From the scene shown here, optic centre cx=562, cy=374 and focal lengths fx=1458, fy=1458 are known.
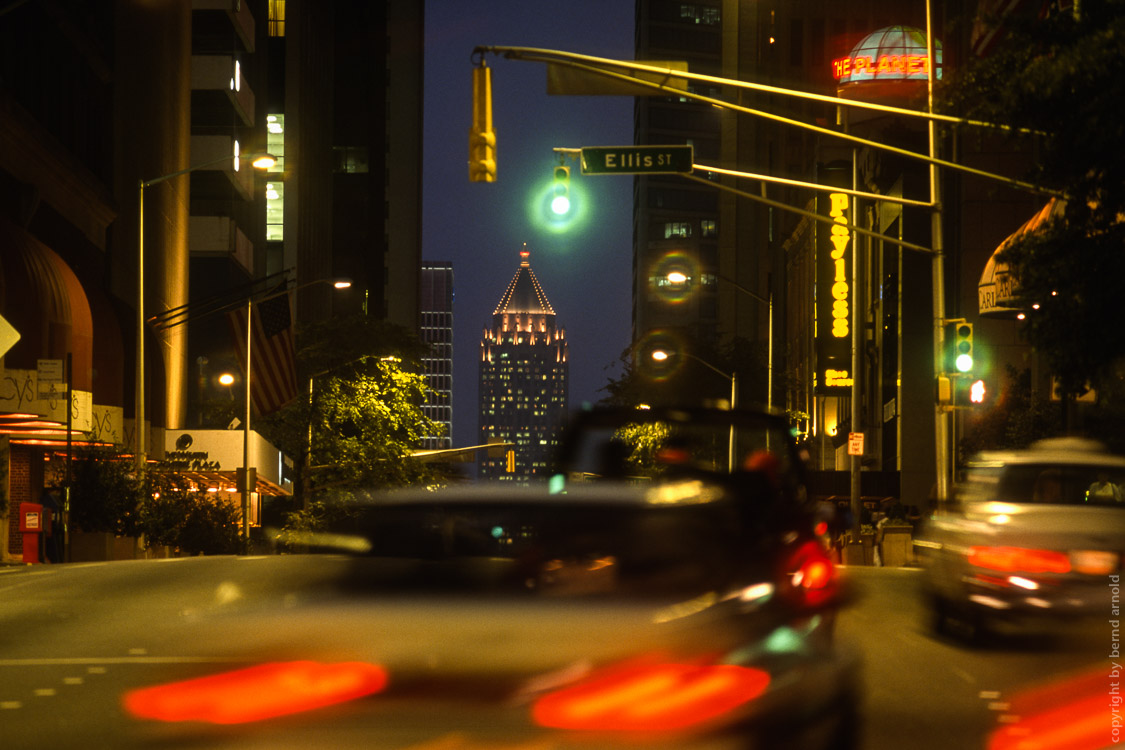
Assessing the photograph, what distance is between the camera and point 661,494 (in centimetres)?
537

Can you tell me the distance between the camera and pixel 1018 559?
1111 centimetres

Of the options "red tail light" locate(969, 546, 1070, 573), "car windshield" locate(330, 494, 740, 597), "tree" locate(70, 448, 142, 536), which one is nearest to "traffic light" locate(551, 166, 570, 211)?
"red tail light" locate(969, 546, 1070, 573)

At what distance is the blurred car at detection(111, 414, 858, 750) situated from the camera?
4.31 m

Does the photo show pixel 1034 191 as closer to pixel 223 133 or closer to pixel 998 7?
pixel 998 7

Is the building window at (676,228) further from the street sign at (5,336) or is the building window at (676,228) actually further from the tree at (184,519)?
the street sign at (5,336)

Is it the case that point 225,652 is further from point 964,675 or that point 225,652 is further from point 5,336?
point 5,336

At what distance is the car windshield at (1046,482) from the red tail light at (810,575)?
5762 millimetres

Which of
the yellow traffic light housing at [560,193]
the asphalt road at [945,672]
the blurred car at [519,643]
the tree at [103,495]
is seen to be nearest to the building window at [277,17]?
the tree at [103,495]

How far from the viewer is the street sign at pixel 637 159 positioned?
18.5m

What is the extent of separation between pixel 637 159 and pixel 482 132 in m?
4.26

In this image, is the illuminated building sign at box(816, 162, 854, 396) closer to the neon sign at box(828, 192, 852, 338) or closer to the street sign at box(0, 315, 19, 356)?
the neon sign at box(828, 192, 852, 338)

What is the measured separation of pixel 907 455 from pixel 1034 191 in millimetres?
36952

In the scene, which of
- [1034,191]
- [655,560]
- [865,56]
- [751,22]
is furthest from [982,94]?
[751,22]

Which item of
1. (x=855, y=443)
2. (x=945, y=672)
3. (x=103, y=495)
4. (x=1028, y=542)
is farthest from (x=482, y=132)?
(x=103, y=495)
